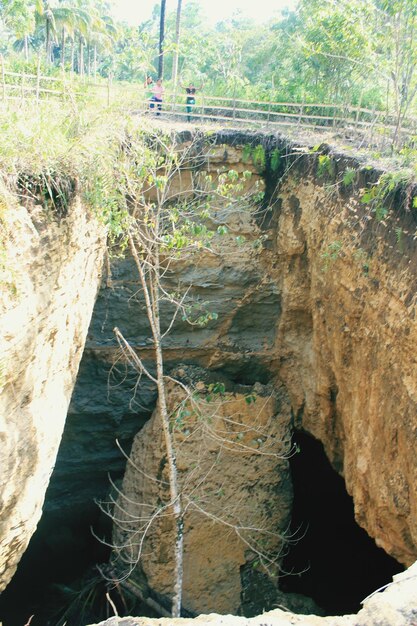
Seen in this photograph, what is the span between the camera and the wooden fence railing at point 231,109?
8742mm

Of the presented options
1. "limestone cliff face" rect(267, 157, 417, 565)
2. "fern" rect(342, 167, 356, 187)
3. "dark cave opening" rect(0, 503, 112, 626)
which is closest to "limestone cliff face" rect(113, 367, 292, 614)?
"limestone cliff face" rect(267, 157, 417, 565)

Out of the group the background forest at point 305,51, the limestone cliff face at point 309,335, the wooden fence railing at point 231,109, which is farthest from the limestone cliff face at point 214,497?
the background forest at point 305,51

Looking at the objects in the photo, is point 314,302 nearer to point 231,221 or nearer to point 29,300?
point 231,221

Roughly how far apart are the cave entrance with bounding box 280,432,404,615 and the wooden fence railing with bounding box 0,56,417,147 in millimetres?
4764

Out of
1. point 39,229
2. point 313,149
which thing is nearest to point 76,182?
point 39,229

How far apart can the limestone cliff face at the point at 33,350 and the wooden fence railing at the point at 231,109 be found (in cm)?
184

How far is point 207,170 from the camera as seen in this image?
993 cm

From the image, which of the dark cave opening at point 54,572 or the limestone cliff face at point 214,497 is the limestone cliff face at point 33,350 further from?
the dark cave opening at point 54,572

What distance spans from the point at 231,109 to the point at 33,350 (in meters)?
8.40

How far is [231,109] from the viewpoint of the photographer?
12.5 meters

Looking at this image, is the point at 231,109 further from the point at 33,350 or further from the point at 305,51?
the point at 33,350

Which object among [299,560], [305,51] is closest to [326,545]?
[299,560]

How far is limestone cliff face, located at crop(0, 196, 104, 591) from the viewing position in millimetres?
4957

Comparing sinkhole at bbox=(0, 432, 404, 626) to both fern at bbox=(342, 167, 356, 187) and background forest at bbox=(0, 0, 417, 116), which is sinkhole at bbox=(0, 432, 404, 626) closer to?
fern at bbox=(342, 167, 356, 187)
